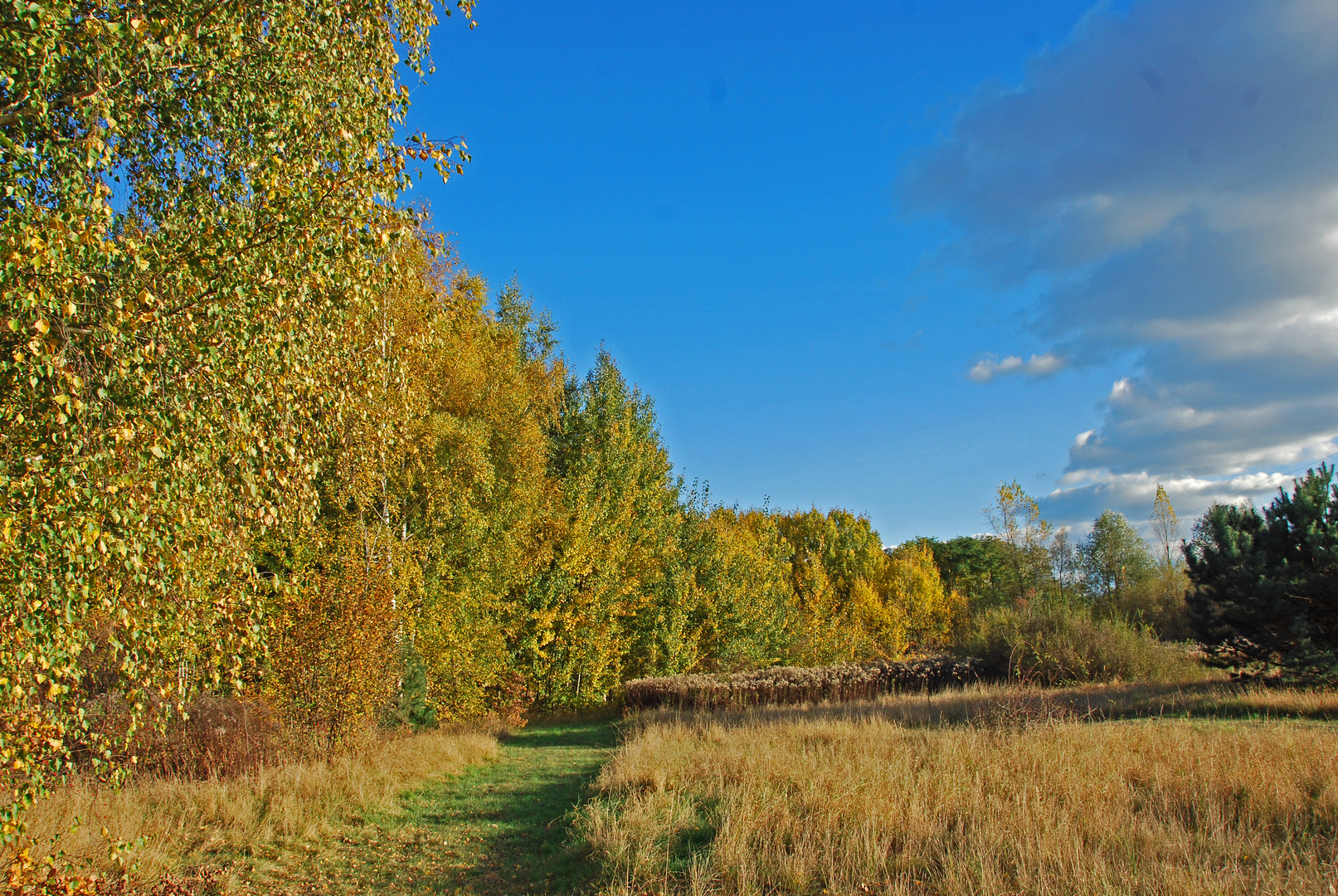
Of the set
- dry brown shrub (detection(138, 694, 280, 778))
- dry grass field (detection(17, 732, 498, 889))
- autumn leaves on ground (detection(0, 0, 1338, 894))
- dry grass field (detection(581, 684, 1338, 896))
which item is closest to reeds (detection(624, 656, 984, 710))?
autumn leaves on ground (detection(0, 0, 1338, 894))

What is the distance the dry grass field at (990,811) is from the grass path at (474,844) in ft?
2.05

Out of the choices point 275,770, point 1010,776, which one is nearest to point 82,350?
point 275,770

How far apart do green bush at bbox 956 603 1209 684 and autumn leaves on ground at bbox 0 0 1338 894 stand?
194cm

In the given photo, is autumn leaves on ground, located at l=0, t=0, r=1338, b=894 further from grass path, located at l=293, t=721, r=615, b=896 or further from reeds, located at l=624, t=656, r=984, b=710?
reeds, located at l=624, t=656, r=984, b=710

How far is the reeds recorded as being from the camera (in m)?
18.6

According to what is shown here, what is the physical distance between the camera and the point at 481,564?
681 inches

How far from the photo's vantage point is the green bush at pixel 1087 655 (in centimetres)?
1828

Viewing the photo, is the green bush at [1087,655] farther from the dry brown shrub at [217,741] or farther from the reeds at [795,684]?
the dry brown shrub at [217,741]

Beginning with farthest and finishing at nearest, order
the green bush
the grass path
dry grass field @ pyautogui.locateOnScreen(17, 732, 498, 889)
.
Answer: the green bush
dry grass field @ pyautogui.locateOnScreen(17, 732, 498, 889)
the grass path

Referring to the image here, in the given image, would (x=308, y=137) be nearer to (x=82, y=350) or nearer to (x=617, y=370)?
(x=82, y=350)

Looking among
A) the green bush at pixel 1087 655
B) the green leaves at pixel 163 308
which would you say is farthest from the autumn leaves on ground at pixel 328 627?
the green bush at pixel 1087 655

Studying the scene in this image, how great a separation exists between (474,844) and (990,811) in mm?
5480

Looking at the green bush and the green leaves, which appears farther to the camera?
the green bush

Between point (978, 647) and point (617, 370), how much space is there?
15.3m
